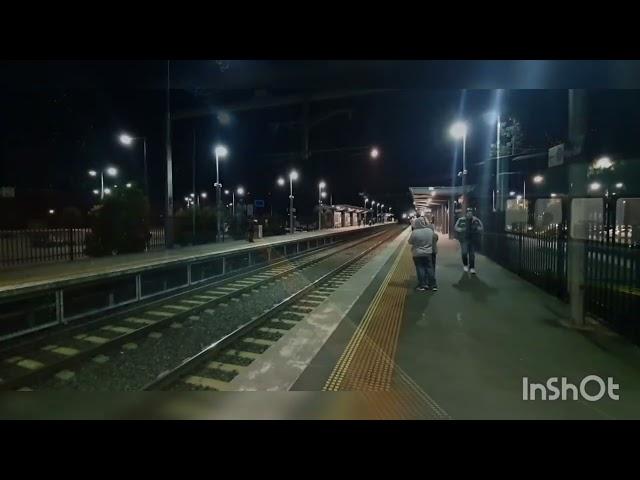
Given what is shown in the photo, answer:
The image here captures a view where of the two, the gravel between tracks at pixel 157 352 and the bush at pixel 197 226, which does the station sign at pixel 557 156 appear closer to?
the gravel between tracks at pixel 157 352

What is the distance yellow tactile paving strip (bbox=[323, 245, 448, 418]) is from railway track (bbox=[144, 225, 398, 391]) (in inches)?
51.4

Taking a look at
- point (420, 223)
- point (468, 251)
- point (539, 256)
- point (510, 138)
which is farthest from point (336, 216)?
point (420, 223)

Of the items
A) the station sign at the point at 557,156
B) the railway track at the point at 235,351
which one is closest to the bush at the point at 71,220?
the railway track at the point at 235,351

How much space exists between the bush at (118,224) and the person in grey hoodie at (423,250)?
12591mm

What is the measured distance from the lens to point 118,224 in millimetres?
16781

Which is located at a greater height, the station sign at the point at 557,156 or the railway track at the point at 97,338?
the station sign at the point at 557,156

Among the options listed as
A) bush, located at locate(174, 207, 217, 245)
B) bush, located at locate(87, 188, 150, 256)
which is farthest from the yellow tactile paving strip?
bush, located at locate(174, 207, 217, 245)

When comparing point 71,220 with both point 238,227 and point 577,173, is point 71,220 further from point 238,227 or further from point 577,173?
point 577,173

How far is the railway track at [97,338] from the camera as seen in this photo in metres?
5.31
